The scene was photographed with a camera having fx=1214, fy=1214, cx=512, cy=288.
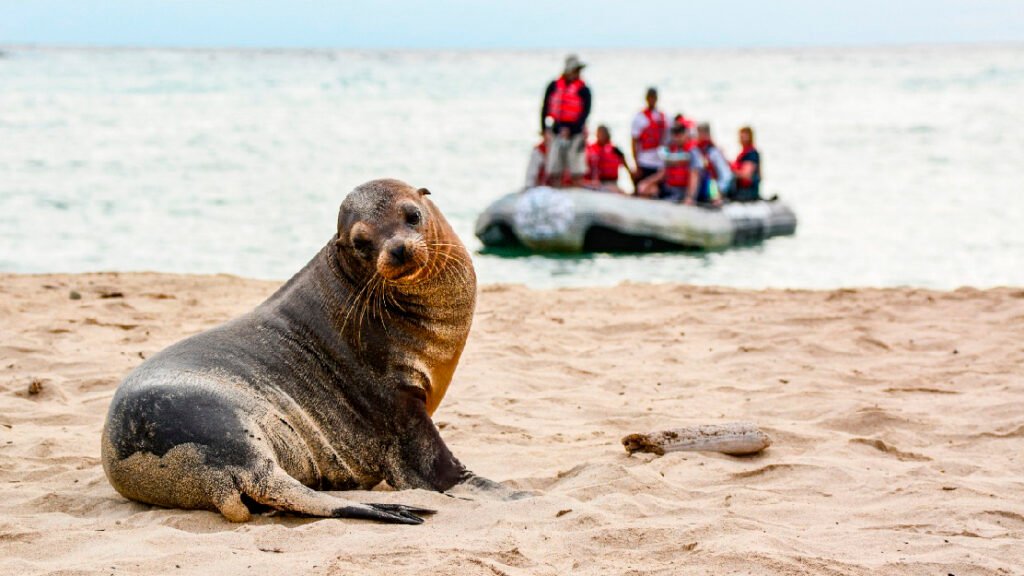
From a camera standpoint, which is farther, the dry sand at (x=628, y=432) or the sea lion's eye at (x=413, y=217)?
the sea lion's eye at (x=413, y=217)

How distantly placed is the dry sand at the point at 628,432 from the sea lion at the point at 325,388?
130 millimetres

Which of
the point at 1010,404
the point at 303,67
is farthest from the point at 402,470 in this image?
the point at 303,67

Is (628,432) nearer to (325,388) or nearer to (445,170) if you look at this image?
(325,388)

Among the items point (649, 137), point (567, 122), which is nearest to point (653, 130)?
point (649, 137)

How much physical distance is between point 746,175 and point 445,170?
12.7 m

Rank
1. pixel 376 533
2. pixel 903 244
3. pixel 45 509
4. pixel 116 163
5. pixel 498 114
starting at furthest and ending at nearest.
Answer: pixel 498 114 → pixel 116 163 → pixel 903 244 → pixel 45 509 → pixel 376 533

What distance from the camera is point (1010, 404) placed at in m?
6.25

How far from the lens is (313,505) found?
429 cm

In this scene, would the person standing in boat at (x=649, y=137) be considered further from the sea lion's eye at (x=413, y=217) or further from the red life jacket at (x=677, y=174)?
the sea lion's eye at (x=413, y=217)

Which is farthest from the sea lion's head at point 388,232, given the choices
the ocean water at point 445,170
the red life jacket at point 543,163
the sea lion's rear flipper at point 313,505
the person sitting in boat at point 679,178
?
the person sitting in boat at point 679,178

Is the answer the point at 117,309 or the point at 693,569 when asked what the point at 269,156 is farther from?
the point at 693,569

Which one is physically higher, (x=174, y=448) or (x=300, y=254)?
(x=174, y=448)

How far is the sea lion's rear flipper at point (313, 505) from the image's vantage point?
4.25 m

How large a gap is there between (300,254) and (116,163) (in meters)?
14.6
